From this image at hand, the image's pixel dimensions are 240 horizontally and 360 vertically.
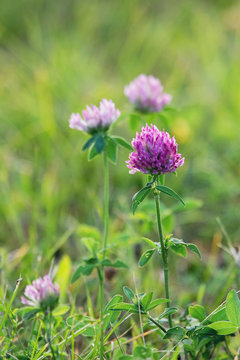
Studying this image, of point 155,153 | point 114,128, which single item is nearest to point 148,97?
point 155,153

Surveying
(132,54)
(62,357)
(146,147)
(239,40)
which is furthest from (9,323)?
(239,40)

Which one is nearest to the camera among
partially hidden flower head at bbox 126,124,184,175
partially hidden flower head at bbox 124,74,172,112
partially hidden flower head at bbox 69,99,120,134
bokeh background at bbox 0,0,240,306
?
partially hidden flower head at bbox 126,124,184,175

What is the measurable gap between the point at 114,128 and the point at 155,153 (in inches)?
68.3

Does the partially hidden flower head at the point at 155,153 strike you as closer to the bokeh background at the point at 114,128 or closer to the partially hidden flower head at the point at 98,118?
the partially hidden flower head at the point at 98,118

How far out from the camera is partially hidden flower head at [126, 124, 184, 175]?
1089mm

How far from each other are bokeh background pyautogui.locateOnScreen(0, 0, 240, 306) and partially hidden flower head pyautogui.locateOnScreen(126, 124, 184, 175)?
18.5 inches

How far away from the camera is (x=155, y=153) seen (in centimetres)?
108

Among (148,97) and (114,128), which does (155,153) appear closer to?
(148,97)

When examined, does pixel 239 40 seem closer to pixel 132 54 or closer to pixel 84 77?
pixel 132 54

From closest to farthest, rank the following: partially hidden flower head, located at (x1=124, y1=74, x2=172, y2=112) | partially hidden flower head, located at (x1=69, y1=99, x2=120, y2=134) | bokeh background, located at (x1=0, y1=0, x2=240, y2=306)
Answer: partially hidden flower head, located at (x1=69, y1=99, x2=120, y2=134) → partially hidden flower head, located at (x1=124, y1=74, x2=172, y2=112) → bokeh background, located at (x1=0, y1=0, x2=240, y2=306)

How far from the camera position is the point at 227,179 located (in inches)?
88.0

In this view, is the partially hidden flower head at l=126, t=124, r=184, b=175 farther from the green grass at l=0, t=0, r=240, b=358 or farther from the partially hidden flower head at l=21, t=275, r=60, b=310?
the green grass at l=0, t=0, r=240, b=358

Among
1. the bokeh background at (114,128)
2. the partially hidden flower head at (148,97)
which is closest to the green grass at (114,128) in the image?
the bokeh background at (114,128)

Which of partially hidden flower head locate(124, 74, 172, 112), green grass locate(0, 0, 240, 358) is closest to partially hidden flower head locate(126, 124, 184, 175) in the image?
green grass locate(0, 0, 240, 358)
